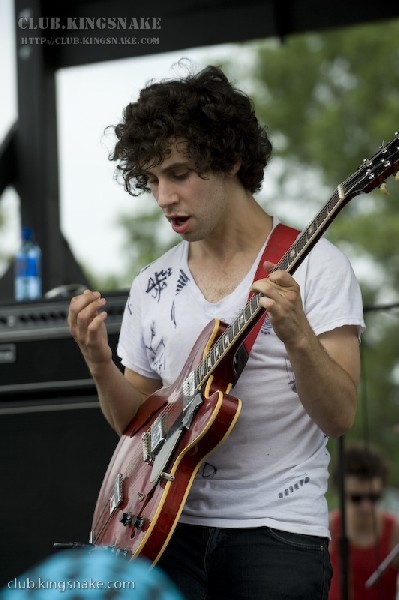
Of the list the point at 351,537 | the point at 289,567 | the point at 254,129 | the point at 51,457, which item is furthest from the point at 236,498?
the point at 351,537

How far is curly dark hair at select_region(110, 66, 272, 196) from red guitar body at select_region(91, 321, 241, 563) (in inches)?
16.1

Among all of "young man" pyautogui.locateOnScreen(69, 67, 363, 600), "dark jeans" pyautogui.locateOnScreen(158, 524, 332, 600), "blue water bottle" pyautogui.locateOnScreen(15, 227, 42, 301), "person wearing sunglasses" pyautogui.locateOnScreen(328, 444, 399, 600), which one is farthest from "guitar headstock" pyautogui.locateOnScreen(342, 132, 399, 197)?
"person wearing sunglasses" pyautogui.locateOnScreen(328, 444, 399, 600)

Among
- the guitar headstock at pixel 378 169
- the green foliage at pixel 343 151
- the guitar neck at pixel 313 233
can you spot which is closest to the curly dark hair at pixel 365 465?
the guitar neck at pixel 313 233

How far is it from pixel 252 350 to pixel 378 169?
472mm

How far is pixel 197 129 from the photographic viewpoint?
2545 mm

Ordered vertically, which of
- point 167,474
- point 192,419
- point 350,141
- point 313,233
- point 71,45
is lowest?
point 167,474

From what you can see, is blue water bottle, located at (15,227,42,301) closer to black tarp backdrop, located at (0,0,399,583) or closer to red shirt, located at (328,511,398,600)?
black tarp backdrop, located at (0,0,399,583)

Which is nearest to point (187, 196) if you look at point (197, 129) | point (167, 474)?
point (197, 129)

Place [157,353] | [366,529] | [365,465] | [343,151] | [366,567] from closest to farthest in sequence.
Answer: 1. [157,353]
2. [366,567]
3. [366,529]
4. [365,465]
5. [343,151]

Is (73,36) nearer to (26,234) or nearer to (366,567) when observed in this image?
(26,234)

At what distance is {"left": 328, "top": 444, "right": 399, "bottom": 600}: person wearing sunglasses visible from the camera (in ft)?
14.5

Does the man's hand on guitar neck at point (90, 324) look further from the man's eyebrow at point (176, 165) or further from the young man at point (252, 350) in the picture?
the man's eyebrow at point (176, 165)

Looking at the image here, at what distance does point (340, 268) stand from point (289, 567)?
609 millimetres

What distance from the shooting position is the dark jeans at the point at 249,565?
2234 millimetres
